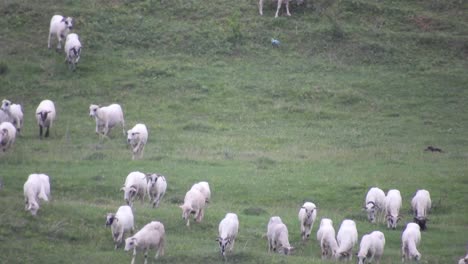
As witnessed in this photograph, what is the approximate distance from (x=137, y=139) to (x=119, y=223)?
1189 centimetres

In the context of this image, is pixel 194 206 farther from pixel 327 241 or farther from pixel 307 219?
pixel 327 241

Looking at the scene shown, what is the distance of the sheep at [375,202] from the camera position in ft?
95.2

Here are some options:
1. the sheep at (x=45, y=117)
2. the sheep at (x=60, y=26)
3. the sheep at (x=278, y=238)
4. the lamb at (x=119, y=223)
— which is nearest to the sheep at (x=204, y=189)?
the sheep at (x=278, y=238)

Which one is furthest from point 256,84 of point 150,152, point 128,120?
point 150,152

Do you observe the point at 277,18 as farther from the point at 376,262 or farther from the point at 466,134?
the point at 376,262

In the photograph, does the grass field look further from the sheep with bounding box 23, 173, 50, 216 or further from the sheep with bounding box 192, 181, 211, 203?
the sheep with bounding box 192, 181, 211, 203

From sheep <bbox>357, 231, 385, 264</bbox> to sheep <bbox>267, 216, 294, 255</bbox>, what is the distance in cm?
179

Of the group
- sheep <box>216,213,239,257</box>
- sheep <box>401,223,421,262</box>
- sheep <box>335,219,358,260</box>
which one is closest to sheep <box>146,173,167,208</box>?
sheep <box>216,213,239,257</box>

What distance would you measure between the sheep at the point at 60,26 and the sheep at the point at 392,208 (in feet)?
77.9

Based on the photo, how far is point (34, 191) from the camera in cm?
2591

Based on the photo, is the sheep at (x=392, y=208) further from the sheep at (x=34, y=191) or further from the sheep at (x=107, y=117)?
the sheep at (x=107, y=117)

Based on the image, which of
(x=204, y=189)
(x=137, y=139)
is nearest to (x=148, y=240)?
(x=204, y=189)

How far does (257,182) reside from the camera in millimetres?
32625

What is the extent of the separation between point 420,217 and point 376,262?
4.06 metres
